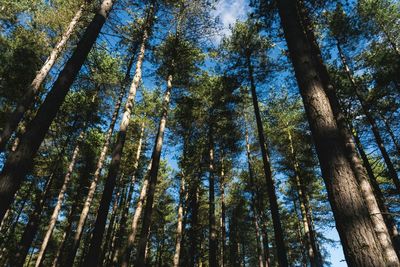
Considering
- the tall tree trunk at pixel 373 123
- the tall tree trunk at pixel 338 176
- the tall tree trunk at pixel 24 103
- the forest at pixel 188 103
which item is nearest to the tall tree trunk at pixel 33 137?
the forest at pixel 188 103

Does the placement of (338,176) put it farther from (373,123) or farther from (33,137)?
(373,123)

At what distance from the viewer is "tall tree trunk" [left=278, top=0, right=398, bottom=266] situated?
2.06 m

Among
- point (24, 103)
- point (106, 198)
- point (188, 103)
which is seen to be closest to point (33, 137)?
point (106, 198)

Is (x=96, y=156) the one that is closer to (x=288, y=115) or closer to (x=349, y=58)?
(x=288, y=115)

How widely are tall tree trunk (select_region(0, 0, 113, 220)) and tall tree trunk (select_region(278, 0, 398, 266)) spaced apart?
14.1 feet

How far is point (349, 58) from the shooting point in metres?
14.0

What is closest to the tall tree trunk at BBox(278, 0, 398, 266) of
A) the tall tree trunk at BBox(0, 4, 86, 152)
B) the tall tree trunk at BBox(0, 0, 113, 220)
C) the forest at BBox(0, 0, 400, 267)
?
the forest at BBox(0, 0, 400, 267)

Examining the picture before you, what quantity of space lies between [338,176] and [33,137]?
4561mm

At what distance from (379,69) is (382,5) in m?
4.20

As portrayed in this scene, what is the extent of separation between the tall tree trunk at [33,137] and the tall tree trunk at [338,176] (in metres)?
4.29

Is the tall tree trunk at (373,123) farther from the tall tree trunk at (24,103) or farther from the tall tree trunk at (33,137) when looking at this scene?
the tall tree trunk at (24,103)

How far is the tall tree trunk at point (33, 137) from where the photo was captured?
3.57 meters

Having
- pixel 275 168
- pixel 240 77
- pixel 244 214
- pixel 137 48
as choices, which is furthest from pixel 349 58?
pixel 244 214

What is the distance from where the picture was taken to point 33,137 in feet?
13.0
